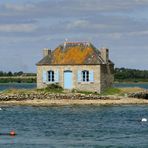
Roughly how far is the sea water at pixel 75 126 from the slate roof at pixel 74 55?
6.49 meters

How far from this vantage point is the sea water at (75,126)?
1505 inches

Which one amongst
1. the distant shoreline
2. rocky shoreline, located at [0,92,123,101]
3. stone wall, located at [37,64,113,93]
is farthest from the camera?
stone wall, located at [37,64,113,93]

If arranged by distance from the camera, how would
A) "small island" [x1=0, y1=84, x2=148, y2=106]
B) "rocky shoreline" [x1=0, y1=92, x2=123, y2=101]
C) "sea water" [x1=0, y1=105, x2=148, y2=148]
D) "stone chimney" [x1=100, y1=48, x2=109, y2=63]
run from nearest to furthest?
1. "sea water" [x1=0, y1=105, x2=148, y2=148]
2. "small island" [x1=0, y1=84, x2=148, y2=106]
3. "rocky shoreline" [x1=0, y1=92, x2=123, y2=101]
4. "stone chimney" [x1=100, y1=48, x2=109, y2=63]

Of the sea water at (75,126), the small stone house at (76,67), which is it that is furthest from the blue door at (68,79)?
the sea water at (75,126)

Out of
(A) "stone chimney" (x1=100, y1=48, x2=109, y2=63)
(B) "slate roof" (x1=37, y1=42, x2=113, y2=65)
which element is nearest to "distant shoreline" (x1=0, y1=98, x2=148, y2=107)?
(B) "slate roof" (x1=37, y1=42, x2=113, y2=65)

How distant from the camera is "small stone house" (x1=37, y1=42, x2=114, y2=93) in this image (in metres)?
69.4

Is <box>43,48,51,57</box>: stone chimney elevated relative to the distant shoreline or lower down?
elevated

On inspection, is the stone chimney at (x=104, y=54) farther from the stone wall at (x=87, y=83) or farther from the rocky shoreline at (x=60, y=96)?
the rocky shoreline at (x=60, y=96)

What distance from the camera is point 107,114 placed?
2291 inches

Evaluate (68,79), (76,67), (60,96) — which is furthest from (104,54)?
(60,96)

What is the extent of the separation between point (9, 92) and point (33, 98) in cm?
380

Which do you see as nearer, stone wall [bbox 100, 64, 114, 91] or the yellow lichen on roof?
the yellow lichen on roof

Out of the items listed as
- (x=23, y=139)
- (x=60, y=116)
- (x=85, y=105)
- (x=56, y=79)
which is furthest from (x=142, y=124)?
(x=56, y=79)

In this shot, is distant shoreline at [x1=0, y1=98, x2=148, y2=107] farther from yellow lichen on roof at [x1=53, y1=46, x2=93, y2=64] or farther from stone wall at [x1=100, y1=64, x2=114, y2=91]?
yellow lichen on roof at [x1=53, y1=46, x2=93, y2=64]
